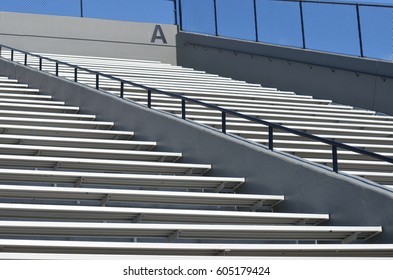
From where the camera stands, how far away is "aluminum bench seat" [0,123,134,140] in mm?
10570

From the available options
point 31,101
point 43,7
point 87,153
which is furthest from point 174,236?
point 43,7

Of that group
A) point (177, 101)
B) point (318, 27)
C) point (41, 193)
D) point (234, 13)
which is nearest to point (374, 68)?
point (318, 27)

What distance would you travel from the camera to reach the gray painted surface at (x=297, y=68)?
50.9 feet

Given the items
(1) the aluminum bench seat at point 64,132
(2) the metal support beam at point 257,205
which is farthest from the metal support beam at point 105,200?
(1) the aluminum bench seat at point 64,132

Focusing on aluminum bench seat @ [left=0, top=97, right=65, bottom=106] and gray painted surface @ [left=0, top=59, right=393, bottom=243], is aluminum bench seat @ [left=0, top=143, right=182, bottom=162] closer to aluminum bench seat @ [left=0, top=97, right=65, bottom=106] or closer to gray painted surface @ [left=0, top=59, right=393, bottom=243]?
gray painted surface @ [left=0, top=59, right=393, bottom=243]

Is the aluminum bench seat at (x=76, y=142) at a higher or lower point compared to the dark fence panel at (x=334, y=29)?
lower

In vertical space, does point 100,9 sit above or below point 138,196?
above

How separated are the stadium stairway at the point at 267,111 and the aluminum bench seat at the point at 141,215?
67.7 inches

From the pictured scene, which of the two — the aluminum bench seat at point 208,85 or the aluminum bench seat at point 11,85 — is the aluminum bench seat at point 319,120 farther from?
the aluminum bench seat at point 11,85

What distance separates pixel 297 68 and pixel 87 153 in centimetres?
843

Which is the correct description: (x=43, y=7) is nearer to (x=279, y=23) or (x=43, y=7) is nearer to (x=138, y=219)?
(x=279, y=23)

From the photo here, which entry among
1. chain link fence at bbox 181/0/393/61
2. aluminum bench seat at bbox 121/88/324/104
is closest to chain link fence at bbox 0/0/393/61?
chain link fence at bbox 181/0/393/61

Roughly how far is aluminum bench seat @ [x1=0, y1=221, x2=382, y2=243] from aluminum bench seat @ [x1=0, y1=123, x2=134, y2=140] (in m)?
4.00

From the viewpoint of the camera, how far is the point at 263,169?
→ 9.15m
